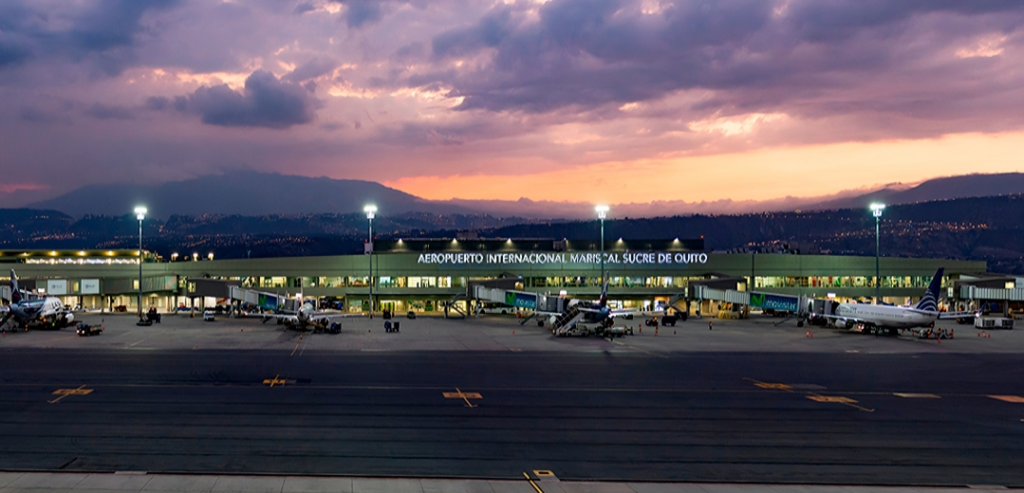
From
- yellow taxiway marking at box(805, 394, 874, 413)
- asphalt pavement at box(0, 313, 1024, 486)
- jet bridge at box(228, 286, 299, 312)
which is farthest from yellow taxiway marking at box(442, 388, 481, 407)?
jet bridge at box(228, 286, 299, 312)

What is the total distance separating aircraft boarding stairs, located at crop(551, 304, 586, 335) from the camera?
232 feet

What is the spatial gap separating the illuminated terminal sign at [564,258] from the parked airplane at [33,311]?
50.5 m

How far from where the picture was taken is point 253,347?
56875mm

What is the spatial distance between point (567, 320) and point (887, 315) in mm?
34355

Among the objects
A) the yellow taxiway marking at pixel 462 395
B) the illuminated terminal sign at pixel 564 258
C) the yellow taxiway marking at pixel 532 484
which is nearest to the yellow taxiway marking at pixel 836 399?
the yellow taxiway marking at pixel 462 395

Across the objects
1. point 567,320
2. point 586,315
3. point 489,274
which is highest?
point 489,274

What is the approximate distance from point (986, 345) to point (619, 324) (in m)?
39.3

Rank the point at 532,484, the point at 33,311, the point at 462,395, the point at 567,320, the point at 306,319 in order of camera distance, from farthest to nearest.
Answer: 1. the point at 306,319
2. the point at 567,320
3. the point at 33,311
4. the point at 462,395
5. the point at 532,484

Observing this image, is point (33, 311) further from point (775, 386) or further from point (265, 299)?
point (775, 386)

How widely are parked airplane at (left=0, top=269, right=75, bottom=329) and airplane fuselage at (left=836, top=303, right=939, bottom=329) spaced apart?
84.1 meters

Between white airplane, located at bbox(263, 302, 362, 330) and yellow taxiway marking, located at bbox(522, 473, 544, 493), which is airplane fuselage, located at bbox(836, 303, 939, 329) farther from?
yellow taxiway marking, located at bbox(522, 473, 544, 493)

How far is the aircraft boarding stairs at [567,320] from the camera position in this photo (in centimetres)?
7075

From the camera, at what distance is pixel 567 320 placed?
72000 mm

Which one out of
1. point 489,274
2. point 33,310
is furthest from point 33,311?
point 489,274
